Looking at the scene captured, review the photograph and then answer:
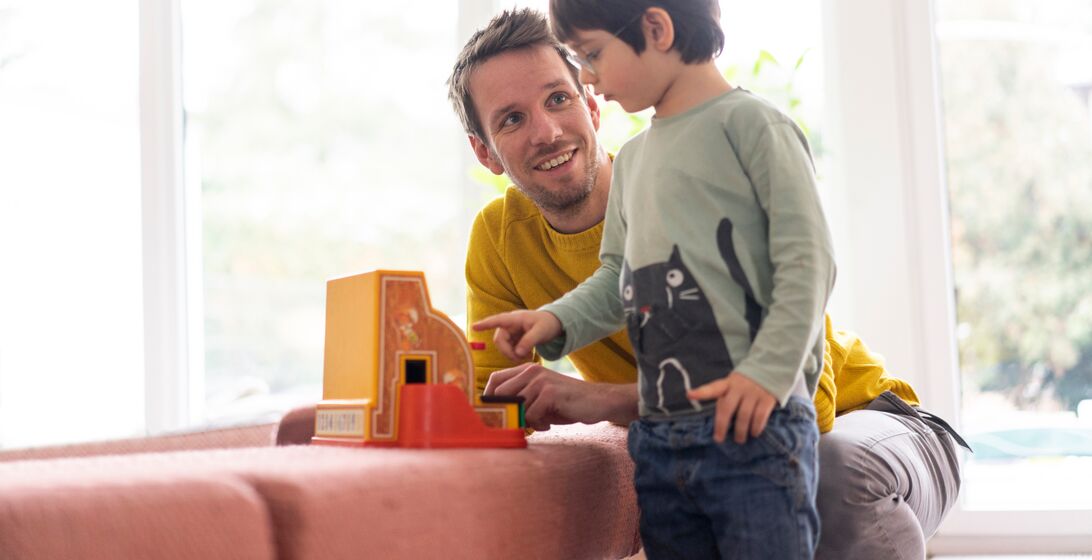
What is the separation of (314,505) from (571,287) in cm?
84

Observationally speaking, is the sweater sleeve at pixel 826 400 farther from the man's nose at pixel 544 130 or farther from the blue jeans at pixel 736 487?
the man's nose at pixel 544 130

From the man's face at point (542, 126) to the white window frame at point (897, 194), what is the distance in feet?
4.33

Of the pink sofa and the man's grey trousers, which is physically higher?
the pink sofa

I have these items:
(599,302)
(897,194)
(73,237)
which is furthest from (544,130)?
(73,237)

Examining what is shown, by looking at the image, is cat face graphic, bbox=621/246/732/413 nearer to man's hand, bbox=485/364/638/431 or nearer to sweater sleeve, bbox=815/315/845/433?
man's hand, bbox=485/364/638/431

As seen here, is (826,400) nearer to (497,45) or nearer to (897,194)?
(497,45)

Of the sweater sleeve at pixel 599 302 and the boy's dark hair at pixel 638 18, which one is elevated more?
the boy's dark hair at pixel 638 18

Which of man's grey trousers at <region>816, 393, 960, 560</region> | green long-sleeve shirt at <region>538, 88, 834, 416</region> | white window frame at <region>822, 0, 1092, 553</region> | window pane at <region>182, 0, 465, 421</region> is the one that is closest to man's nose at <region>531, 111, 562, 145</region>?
green long-sleeve shirt at <region>538, 88, 834, 416</region>

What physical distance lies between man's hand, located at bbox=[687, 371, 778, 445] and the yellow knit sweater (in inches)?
22.4

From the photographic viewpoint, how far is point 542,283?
1.59 meters

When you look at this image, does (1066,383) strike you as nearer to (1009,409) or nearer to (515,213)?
(1009,409)

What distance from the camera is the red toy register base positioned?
104 cm

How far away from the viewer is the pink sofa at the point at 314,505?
67 cm

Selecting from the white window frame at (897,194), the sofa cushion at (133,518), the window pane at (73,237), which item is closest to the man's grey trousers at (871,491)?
the sofa cushion at (133,518)
